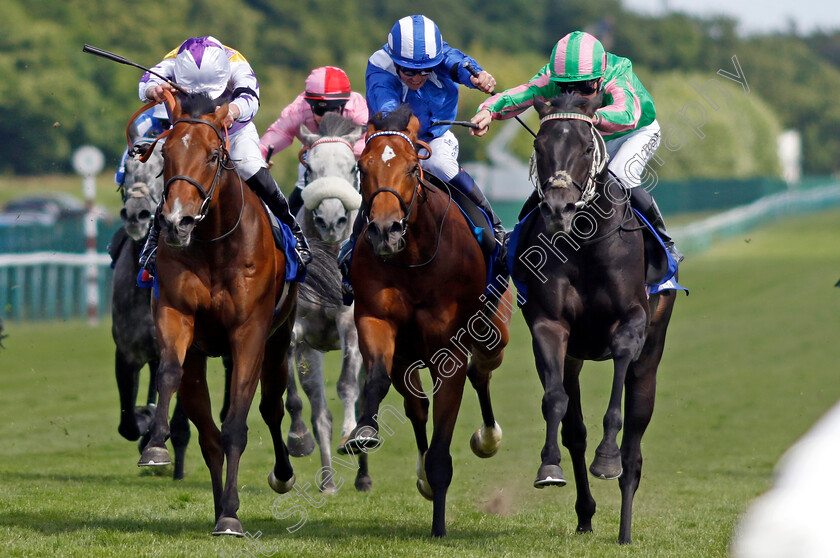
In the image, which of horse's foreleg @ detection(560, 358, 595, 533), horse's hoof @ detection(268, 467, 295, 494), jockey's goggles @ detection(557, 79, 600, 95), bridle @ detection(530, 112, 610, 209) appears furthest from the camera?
horse's hoof @ detection(268, 467, 295, 494)

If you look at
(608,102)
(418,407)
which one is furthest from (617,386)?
(418,407)

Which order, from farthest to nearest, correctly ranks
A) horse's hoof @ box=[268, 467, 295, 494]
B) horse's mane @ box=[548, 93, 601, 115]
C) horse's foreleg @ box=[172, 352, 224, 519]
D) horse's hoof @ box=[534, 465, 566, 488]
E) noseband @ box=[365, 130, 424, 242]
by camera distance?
horse's hoof @ box=[268, 467, 295, 494] < horse's foreleg @ box=[172, 352, 224, 519] < horse's mane @ box=[548, 93, 601, 115] < noseband @ box=[365, 130, 424, 242] < horse's hoof @ box=[534, 465, 566, 488]

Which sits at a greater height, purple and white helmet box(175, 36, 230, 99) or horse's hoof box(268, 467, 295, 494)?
purple and white helmet box(175, 36, 230, 99)

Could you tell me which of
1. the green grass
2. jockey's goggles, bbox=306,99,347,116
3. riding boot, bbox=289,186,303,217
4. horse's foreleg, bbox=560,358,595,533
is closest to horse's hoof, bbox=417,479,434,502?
the green grass

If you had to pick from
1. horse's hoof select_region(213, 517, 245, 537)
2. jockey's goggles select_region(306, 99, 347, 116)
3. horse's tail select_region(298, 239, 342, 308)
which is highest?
jockey's goggles select_region(306, 99, 347, 116)

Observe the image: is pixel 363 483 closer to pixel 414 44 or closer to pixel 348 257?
pixel 348 257

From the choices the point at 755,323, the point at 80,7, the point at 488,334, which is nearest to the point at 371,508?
the point at 488,334

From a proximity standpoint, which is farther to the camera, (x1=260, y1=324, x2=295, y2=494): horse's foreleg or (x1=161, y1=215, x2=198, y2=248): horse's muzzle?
(x1=260, y1=324, x2=295, y2=494): horse's foreleg

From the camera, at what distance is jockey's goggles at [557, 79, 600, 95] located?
621cm

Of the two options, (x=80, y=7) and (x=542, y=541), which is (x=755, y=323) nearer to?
(x=542, y=541)

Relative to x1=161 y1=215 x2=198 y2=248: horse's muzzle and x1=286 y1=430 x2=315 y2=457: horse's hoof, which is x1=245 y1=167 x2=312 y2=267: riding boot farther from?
x1=286 y1=430 x2=315 y2=457: horse's hoof

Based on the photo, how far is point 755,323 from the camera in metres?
20.1

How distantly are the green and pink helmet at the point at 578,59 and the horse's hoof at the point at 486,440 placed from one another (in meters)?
2.64

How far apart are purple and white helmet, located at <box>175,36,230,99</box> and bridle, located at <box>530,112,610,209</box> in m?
1.78
